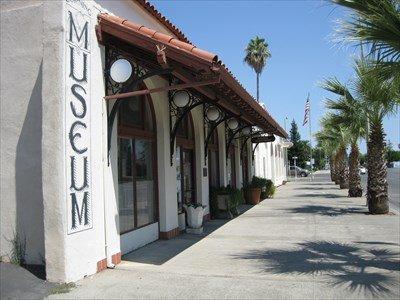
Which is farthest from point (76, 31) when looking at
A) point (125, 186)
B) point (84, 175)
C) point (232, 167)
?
point (232, 167)

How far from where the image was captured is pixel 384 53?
6.73m

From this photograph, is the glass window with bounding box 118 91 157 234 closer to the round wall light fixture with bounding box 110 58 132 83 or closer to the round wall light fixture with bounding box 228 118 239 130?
the round wall light fixture with bounding box 110 58 132 83

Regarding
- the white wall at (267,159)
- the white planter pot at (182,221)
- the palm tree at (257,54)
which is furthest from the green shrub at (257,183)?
the palm tree at (257,54)

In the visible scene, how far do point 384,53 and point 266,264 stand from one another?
12.3 feet

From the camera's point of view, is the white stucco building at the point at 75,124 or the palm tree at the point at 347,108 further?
the palm tree at the point at 347,108

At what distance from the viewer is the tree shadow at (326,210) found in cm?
1517

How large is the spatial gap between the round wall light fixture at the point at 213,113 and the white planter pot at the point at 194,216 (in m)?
2.86

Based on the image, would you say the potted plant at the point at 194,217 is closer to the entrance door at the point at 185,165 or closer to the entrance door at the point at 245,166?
the entrance door at the point at 185,165

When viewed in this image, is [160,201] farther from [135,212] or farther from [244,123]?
[244,123]

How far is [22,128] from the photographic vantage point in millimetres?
7098

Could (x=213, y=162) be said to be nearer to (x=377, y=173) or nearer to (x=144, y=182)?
(x=377, y=173)

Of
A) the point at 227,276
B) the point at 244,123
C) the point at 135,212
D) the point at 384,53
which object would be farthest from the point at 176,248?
the point at 244,123

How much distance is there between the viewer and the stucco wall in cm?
696

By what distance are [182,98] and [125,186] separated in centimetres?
254
